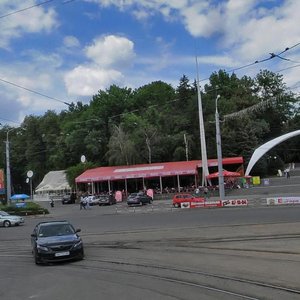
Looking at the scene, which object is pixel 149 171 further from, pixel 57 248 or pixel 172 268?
pixel 172 268

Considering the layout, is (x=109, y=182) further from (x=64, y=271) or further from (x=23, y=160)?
(x=64, y=271)

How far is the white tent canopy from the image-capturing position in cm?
10288

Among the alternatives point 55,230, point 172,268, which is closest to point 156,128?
point 55,230

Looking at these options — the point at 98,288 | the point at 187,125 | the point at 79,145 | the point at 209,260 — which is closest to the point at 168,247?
the point at 209,260

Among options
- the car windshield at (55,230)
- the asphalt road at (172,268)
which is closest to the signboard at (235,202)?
the asphalt road at (172,268)

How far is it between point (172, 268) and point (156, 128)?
80.8 meters

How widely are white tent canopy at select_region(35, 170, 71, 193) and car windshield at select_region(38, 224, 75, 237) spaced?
8293 centimetres

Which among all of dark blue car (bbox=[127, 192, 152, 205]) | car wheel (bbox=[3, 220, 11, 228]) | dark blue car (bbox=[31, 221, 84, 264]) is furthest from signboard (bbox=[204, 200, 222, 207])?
dark blue car (bbox=[31, 221, 84, 264])

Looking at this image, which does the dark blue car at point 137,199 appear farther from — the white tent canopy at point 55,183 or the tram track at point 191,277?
the tram track at point 191,277

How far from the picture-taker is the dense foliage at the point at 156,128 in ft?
306

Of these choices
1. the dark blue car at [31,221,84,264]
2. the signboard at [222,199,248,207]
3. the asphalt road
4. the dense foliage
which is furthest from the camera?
the dense foliage

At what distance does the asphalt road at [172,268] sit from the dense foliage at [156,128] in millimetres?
60863

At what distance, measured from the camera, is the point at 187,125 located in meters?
96.3

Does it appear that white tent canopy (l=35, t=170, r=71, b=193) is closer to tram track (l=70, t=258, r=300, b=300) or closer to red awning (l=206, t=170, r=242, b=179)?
red awning (l=206, t=170, r=242, b=179)
